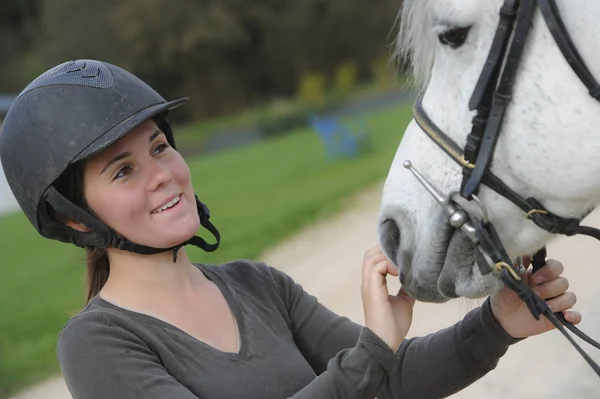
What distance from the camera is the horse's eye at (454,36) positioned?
1889mm

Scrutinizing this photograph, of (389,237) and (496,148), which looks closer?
(496,148)

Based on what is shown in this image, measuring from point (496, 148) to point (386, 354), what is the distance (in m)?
0.62

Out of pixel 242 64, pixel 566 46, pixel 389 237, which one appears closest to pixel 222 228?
pixel 389 237

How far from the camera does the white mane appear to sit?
80.0 inches

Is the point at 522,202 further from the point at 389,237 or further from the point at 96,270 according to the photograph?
the point at 96,270

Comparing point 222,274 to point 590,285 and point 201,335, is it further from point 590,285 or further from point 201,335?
point 590,285

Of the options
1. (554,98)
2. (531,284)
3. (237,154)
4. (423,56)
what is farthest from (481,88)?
(237,154)

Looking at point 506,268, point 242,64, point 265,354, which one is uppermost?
point 506,268

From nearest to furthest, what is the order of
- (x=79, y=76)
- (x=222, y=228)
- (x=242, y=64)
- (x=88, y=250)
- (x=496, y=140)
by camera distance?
(x=496, y=140), (x=79, y=76), (x=88, y=250), (x=222, y=228), (x=242, y=64)

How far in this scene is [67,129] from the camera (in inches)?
83.7

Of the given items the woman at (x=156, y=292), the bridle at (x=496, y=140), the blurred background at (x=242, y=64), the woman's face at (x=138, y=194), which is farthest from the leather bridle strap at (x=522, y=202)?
the blurred background at (x=242, y=64)

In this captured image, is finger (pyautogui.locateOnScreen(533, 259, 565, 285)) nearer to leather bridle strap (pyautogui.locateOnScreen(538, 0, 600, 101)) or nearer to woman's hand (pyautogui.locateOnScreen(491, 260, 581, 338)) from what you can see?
woman's hand (pyautogui.locateOnScreen(491, 260, 581, 338))

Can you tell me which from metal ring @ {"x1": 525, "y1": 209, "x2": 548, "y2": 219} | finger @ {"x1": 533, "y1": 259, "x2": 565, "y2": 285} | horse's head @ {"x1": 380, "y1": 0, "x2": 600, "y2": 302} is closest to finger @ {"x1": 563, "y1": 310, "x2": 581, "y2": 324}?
finger @ {"x1": 533, "y1": 259, "x2": 565, "y2": 285}

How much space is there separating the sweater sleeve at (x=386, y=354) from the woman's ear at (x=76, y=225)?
0.63 meters
